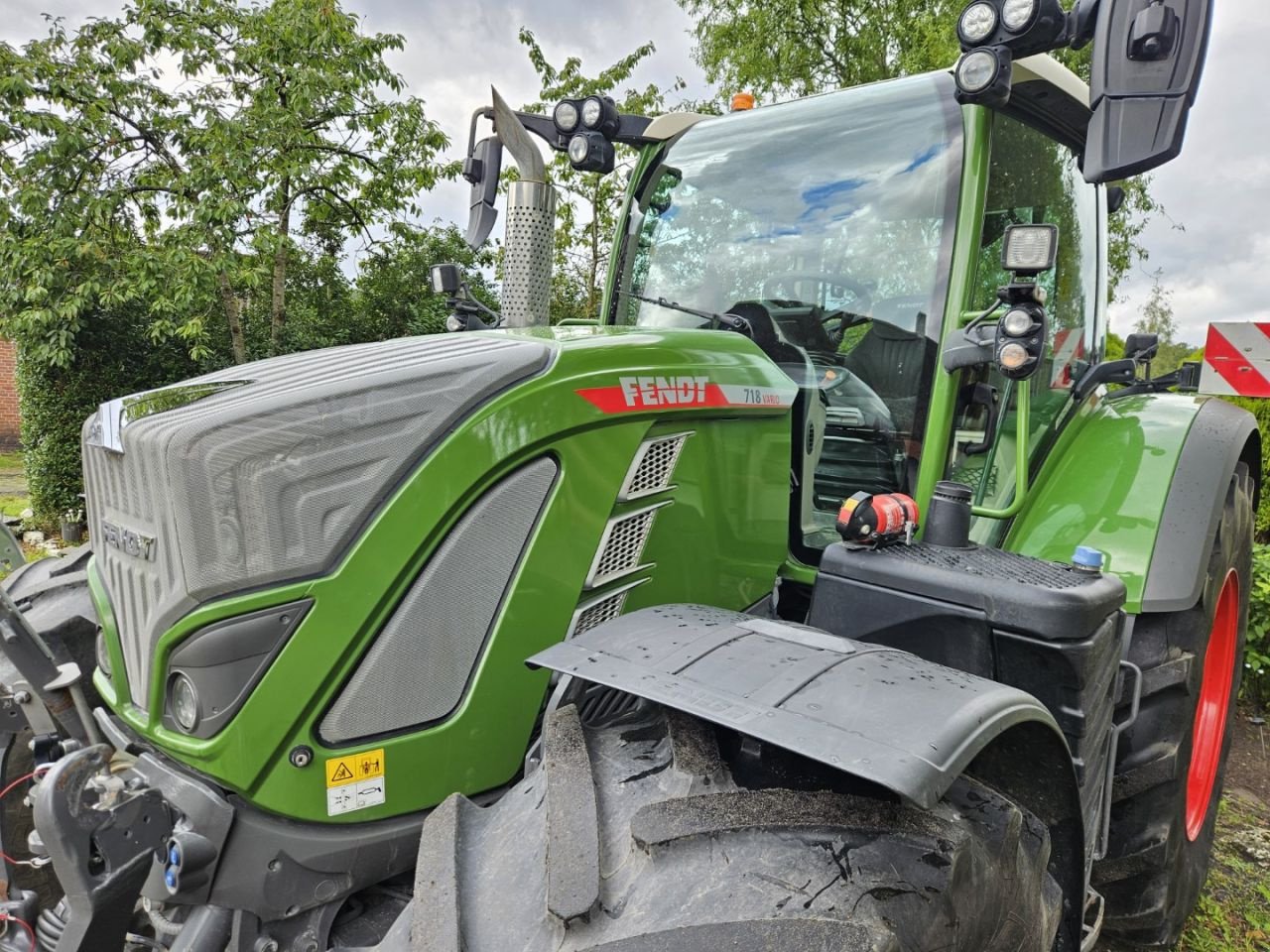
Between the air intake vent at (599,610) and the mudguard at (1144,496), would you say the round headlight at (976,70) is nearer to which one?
the mudguard at (1144,496)

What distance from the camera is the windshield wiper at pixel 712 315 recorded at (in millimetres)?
2426

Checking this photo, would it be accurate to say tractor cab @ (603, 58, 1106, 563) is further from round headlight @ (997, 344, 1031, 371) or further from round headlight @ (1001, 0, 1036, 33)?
round headlight @ (1001, 0, 1036, 33)

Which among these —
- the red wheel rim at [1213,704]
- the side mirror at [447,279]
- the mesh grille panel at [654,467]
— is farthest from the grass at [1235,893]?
the side mirror at [447,279]

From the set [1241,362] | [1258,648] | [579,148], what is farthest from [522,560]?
[1258,648]

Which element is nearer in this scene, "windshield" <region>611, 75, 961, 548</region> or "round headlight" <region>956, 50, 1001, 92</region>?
"round headlight" <region>956, 50, 1001, 92</region>

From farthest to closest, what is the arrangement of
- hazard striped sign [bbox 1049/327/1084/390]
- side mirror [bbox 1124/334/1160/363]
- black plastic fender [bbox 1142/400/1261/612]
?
side mirror [bbox 1124/334/1160/363], hazard striped sign [bbox 1049/327/1084/390], black plastic fender [bbox 1142/400/1261/612]

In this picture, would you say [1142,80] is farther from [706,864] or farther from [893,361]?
[706,864]

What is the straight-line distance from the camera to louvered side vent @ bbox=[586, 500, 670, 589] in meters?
1.74

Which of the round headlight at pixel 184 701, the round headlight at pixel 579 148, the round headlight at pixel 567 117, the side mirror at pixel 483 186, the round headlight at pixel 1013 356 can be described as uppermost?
the round headlight at pixel 567 117

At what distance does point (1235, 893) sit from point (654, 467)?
9.01ft

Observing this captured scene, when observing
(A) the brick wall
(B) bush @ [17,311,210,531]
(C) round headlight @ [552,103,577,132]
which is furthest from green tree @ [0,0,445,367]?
(A) the brick wall

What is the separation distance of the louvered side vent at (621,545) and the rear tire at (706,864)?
0.42 m

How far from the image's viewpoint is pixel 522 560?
1600mm

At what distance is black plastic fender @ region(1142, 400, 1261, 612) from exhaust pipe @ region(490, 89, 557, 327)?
175cm
